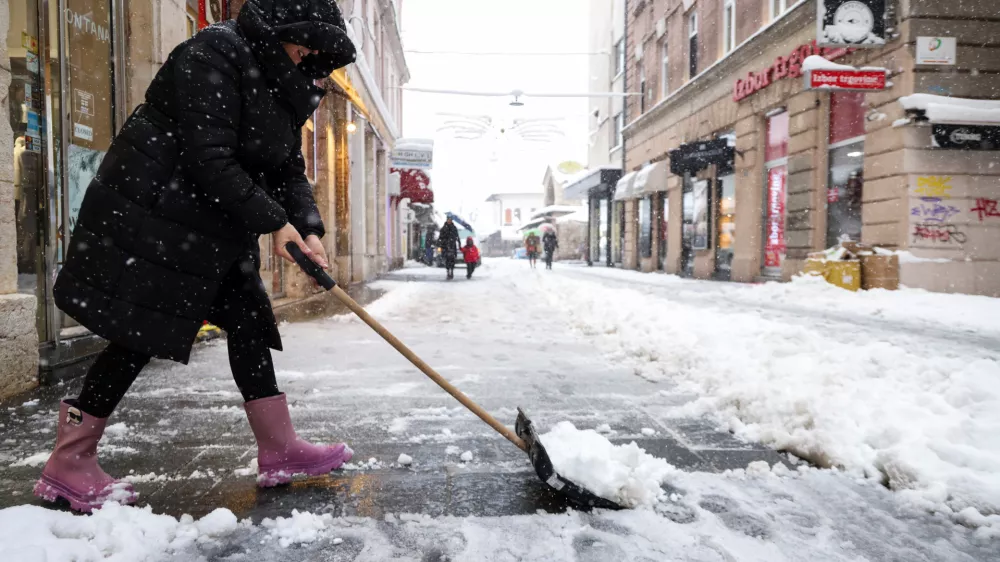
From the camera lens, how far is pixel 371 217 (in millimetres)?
19469

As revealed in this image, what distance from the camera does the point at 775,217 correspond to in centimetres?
1498

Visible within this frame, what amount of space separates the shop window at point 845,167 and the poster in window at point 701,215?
558cm

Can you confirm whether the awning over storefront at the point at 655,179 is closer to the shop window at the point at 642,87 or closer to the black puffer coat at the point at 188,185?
the shop window at the point at 642,87

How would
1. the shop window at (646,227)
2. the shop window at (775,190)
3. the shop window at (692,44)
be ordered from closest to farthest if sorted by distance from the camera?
1. the shop window at (775,190)
2. the shop window at (692,44)
3. the shop window at (646,227)

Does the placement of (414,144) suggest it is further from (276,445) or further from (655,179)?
(276,445)

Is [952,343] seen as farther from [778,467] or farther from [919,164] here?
[919,164]

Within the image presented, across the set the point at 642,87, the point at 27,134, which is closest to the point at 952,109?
the point at 27,134

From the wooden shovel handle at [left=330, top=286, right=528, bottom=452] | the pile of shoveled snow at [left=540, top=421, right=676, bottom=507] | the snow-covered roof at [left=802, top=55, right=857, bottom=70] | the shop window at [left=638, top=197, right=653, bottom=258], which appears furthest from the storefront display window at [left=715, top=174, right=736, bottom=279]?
the wooden shovel handle at [left=330, top=286, right=528, bottom=452]

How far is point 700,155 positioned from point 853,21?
22.5 feet

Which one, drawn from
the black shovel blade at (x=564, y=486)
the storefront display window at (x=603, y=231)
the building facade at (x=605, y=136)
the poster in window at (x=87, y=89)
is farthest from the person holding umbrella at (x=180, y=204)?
the storefront display window at (x=603, y=231)

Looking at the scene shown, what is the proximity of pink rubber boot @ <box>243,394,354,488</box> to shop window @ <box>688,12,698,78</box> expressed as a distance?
19910mm

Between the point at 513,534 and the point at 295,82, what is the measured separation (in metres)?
1.74

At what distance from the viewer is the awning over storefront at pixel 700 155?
1680 centimetres

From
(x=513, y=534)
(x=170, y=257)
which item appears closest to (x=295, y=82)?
(x=170, y=257)
